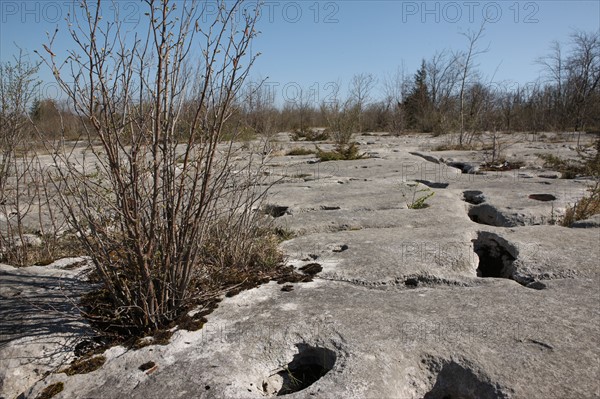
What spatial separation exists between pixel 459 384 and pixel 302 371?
1.93 ft

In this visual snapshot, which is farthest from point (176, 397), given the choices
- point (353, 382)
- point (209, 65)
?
point (209, 65)

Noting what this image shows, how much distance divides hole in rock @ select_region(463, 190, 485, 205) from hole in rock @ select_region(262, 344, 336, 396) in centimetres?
314

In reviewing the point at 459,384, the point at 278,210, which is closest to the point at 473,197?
the point at 278,210

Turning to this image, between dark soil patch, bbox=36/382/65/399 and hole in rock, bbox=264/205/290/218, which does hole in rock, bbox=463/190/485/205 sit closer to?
hole in rock, bbox=264/205/290/218

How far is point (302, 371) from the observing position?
1804 millimetres

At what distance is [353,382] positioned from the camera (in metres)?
1.55

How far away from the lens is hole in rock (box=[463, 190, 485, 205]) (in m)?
4.46

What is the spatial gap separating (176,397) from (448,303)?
4.31ft

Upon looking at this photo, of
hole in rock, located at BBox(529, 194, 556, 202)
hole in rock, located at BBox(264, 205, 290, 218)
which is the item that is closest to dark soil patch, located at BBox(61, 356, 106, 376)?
hole in rock, located at BBox(264, 205, 290, 218)

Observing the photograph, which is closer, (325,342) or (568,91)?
(325,342)

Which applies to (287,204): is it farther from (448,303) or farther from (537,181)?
(537,181)

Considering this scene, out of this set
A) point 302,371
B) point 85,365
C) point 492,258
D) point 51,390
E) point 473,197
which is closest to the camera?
point 51,390

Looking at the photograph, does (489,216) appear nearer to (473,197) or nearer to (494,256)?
(473,197)

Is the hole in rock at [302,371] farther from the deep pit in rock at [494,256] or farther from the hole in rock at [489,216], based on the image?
the hole in rock at [489,216]
